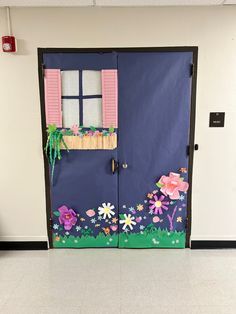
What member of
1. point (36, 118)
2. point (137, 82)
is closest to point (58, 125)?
point (36, 118)

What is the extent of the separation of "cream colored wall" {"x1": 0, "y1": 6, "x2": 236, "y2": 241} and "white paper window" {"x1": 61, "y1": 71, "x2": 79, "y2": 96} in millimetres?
268

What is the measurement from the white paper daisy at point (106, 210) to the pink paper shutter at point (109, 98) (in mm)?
822

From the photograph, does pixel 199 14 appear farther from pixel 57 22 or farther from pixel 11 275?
pixel 11 275

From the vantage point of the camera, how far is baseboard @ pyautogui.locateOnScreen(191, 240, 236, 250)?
9.36 feet

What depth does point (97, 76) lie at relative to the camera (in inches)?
103

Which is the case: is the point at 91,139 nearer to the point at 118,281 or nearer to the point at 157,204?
the point at 157,204

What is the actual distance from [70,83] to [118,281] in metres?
1.87

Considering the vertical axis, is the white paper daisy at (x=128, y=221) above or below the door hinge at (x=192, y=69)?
below

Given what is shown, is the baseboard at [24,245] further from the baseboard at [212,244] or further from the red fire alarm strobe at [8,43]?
the red fire alarm strobe at [8,43]

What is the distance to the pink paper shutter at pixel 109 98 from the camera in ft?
8.46
